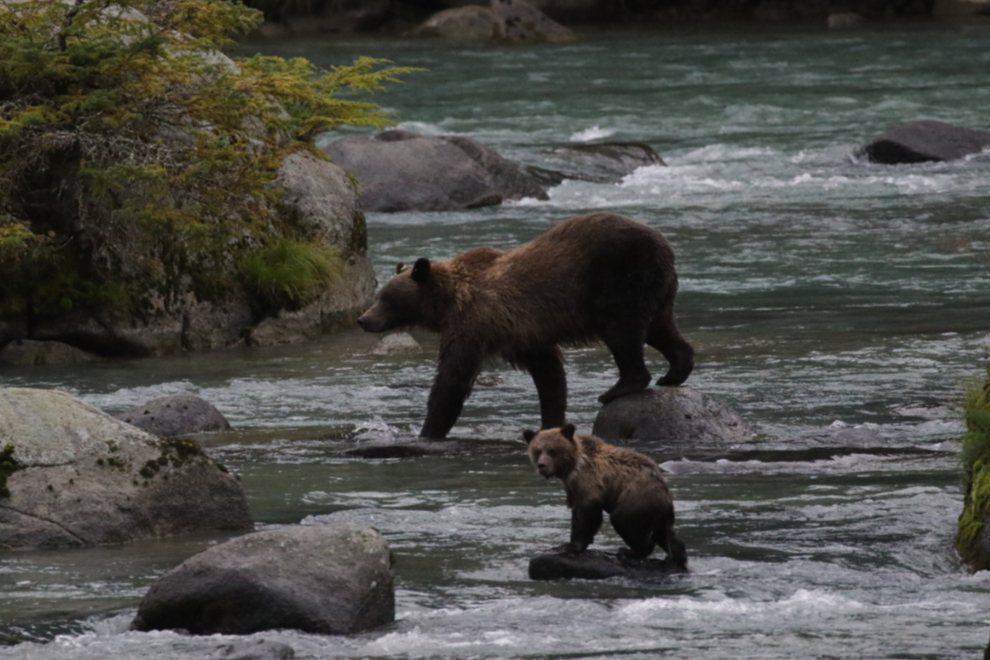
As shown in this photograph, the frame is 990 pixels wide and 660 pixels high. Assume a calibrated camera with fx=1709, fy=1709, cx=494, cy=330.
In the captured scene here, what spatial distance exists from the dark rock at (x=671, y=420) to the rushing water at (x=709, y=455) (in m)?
0.33

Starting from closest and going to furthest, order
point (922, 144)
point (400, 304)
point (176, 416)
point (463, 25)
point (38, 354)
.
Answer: point (400, 304)
point (176, 416)
point (38, 354)
point (922, 144)
point (463, 25)

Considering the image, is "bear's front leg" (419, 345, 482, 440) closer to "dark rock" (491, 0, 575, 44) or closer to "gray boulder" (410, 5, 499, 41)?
"dark rock" (491, 0, 575, 44)

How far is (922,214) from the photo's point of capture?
22.0 meters

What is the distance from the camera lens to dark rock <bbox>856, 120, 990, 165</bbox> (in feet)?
86.5

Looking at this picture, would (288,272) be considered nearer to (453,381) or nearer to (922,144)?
(453,381)

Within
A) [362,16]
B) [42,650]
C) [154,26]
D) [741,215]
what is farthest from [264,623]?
[362,16]

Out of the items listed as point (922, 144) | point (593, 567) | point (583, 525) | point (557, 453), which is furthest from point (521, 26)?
point (593, 567)

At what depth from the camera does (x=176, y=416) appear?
11.8 m

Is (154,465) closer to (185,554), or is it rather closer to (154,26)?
(185,554)

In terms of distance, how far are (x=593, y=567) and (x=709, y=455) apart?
119 inches

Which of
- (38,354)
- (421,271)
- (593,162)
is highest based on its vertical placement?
(421,271)

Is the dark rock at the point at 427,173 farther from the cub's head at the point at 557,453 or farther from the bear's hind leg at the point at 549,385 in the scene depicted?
the cub's head at the point at 557,453

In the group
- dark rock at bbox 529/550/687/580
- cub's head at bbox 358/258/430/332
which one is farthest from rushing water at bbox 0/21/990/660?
cub's head at bbox 358/258/430/332

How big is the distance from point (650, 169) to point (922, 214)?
5.74 meters
